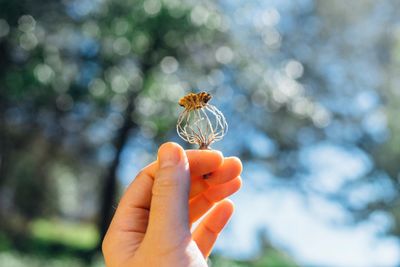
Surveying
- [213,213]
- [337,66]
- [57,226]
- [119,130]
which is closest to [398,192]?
[337,66]

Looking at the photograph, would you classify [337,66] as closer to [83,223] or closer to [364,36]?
[364,36]

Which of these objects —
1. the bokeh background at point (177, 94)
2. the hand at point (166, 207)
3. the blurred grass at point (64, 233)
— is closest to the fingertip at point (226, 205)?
the hand at point (166, 207)

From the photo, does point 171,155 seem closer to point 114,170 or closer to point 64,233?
point 114,170

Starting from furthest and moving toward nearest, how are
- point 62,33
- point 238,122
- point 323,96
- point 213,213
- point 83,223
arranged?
1. point 83,223
2. point 323,96
3. point 238,122
4. point 62,33
5. point 213,213

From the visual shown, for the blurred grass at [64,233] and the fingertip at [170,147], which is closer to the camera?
the fingertip at [170,147]

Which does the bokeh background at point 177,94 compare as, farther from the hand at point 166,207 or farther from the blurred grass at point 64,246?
the hand at point 166,207

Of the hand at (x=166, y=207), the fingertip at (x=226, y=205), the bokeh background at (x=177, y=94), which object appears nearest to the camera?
the hand at (x=166, y=207)

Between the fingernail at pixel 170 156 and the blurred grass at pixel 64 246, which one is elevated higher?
the blurred grass at pixel 64 246
